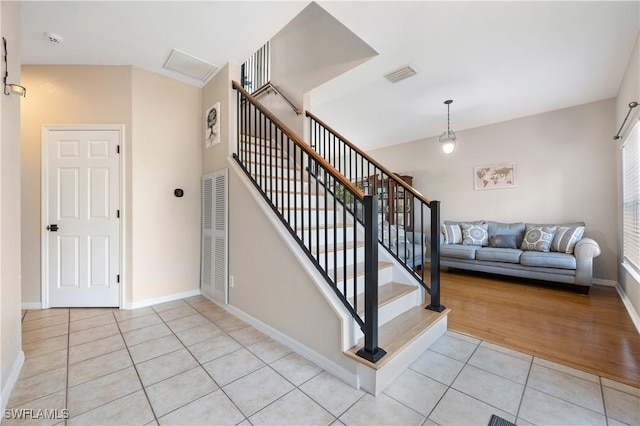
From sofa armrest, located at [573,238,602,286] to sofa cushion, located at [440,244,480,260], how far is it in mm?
1214

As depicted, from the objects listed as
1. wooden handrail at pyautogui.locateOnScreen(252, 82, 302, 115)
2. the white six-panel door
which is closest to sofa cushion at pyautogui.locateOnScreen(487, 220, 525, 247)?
wooden handrail at pyautogui.locateOnScreen(252, 82, 302, 115)

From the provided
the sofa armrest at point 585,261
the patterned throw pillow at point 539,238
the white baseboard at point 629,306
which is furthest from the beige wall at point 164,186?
the sofa armrest at point 585,261

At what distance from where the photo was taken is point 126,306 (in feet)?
9.82

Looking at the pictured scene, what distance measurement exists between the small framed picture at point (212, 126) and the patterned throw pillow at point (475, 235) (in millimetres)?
4329

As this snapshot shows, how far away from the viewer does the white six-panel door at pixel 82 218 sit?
2936 mm

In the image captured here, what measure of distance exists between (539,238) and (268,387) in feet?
14.3

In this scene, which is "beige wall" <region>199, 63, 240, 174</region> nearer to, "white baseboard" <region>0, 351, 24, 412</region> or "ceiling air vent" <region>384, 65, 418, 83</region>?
"ceiling air vent" <region>384, 65, 418, 83</region>

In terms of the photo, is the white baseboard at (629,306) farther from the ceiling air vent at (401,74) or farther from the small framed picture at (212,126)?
the small framed picture at (212,126)

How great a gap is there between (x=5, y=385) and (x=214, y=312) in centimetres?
151

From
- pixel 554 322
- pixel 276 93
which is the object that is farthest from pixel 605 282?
pixel 276 93

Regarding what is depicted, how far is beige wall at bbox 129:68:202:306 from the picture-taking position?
3.07 metres

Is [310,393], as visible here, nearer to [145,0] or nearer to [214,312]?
[214,312]

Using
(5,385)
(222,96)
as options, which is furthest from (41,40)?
(5,385)

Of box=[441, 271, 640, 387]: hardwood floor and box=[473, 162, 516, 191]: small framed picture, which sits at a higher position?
box=[473, 162, 516, 191]: small framed picture
